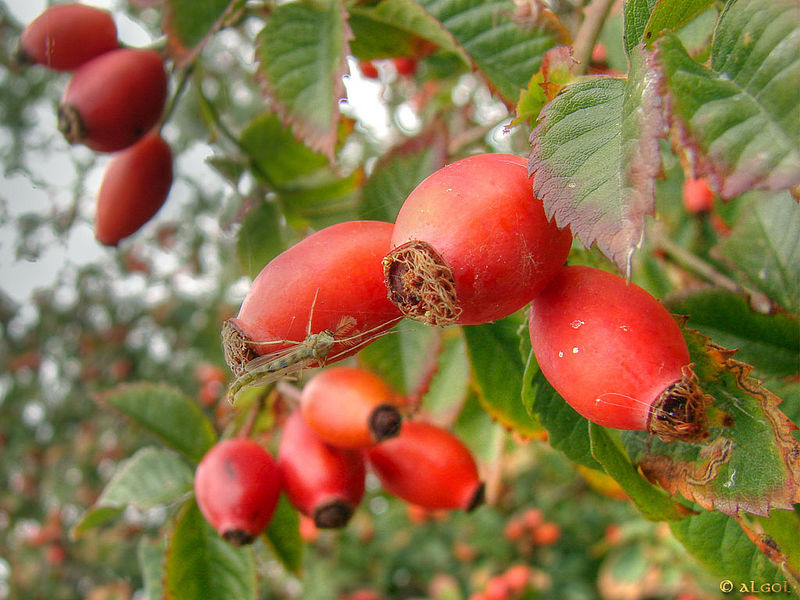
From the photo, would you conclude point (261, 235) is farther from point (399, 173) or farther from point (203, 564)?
point (203, 564)

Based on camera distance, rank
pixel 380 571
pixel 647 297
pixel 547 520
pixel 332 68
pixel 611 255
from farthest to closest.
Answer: pixel 380 571, pixel 547 520, pixel 332 68, pixel 647 297, pixel 611 255

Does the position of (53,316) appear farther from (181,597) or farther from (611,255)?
(611,255)

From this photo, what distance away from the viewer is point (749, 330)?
3.31 ft

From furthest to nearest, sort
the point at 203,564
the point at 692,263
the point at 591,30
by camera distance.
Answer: the point at 692,263 < the point at 203,564 < the point at 591,30

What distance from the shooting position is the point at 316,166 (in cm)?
153

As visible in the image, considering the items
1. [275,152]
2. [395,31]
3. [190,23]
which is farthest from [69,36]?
[395,31]

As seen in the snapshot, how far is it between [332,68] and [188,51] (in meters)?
0.28

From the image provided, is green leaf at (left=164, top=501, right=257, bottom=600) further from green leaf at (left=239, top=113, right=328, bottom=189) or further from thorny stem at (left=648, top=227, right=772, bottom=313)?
thorny stem at (left=648, top=227, right=772, bottom=313)

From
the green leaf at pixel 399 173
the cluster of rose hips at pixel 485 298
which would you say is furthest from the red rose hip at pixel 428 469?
the cluster of rose hips at pixel 485 298

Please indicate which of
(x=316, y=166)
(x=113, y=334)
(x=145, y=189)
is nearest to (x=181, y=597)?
(x=145, y=189)

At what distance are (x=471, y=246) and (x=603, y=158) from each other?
0.15 metres

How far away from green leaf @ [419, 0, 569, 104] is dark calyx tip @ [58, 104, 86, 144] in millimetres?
659

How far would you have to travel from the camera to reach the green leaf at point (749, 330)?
993 mm

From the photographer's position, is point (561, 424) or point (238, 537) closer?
point (561, 424)
